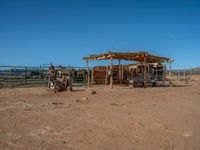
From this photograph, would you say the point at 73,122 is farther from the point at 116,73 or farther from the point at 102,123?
the point at 116,73

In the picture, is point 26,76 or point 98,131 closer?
point 98,131

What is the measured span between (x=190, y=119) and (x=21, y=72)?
16.0 m

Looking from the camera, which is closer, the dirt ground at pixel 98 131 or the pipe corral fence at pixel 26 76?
the dirt ground at pixel 98 131

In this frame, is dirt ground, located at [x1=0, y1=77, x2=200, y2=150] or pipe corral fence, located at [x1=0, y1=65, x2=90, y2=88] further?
pipe corral fence, located at [x1=0, y1=65, x2=90, y2=88]

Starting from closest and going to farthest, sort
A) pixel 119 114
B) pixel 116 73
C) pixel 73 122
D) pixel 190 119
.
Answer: pixel 73 122 < pixel 190 119 < pixel 119 114 < pixel 116 73

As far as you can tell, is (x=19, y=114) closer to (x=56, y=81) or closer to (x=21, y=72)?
(x=56, y=81)

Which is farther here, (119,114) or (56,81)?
(56,81)

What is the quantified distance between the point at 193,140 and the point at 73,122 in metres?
2.90

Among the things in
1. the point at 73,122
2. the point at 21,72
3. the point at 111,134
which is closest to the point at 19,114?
the point at 73,122

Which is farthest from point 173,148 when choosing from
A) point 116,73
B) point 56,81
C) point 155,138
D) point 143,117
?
point 116,73

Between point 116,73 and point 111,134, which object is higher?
point 116,73

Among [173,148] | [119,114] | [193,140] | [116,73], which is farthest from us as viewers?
[116,73]

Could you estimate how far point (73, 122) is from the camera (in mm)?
5906

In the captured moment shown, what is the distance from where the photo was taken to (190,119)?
6645 millimetres
